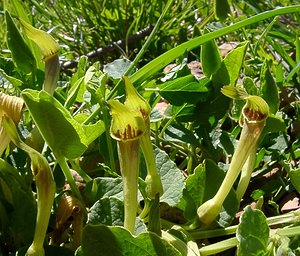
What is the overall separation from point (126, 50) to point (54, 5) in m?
0.30

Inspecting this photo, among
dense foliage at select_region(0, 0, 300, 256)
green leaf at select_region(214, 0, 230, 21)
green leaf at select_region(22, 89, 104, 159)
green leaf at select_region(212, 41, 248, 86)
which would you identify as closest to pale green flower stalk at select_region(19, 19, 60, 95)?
dense foliage at select_region(0, 0, 300, 256)

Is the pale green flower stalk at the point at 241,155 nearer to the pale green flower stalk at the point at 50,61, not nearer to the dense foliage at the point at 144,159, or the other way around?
the dense foliage at the point at 144,159

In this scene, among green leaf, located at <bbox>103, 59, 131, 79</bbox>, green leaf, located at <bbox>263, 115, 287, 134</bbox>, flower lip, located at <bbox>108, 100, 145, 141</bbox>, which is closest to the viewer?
flower lip, located at <bbox>108, 100, 145, 141</bbox>

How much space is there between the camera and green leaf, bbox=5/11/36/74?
78 centimetres

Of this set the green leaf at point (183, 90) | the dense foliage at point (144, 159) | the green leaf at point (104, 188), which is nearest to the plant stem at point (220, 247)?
the dense foliage at point (144, 159)

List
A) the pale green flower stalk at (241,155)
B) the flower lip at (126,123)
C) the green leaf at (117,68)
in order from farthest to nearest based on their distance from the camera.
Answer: the green leaf at (117,68) < the pale green flower stalk at (241,155) < the flower lip at (126,123)

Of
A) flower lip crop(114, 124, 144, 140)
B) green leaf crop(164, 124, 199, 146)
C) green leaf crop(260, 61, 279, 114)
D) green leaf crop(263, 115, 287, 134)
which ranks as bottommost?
green leaf crop(164, 124, 199, 146)

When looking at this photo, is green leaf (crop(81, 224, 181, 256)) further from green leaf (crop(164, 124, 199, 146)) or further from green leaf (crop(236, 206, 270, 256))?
green leaf (crop(164, 124, 199, 146))

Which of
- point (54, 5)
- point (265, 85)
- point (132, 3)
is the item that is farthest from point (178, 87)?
point (54, 5)

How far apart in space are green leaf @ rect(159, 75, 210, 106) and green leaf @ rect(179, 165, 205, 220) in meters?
0.13

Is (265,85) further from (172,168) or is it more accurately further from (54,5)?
(54,5)

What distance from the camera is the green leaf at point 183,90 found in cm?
78

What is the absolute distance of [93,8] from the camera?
1495mm

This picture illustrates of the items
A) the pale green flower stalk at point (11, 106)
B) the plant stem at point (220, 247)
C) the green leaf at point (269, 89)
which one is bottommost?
the plant stem at point (220, 247)
